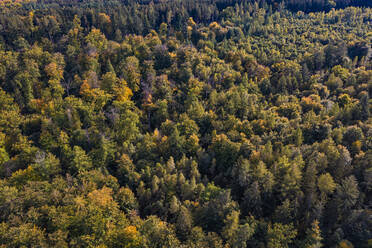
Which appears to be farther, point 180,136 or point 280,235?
point 180,136

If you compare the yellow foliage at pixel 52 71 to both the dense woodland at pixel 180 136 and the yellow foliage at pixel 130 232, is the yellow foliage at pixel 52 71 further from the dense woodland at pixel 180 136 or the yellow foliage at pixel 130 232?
the yellow foliage at pixel 130 232

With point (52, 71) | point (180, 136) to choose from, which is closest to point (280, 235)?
point (180, 136)

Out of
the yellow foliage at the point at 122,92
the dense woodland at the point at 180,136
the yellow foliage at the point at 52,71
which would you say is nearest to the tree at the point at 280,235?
the dense woodland at the point at 180,136

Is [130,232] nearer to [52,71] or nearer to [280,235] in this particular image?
[280,235]

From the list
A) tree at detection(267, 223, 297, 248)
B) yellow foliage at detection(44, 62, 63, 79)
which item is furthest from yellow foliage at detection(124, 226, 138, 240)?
yellow foliage at detection(44, 62, 63, 79)

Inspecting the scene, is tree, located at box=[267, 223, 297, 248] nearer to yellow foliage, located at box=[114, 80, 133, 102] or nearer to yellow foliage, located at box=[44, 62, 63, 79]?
yellow foliage, located at box=[114, 80, 133, 102]

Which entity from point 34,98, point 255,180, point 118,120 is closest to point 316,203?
point 255,180

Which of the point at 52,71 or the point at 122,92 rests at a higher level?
the point at 52,71

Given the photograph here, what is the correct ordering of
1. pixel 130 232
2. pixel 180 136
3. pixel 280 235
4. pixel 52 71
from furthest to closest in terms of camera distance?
pixel 52 71 < pixel 180 136 < pixel 130 232 < pixel 280 235

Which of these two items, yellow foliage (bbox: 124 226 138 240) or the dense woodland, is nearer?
yellow foliage (bbox: 124 226 138 240)

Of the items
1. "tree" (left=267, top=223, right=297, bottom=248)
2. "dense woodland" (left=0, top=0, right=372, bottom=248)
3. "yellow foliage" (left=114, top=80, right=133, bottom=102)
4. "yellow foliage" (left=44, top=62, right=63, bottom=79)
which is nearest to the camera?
"tree" (left=267, top=223, right=297, bottom=248)
